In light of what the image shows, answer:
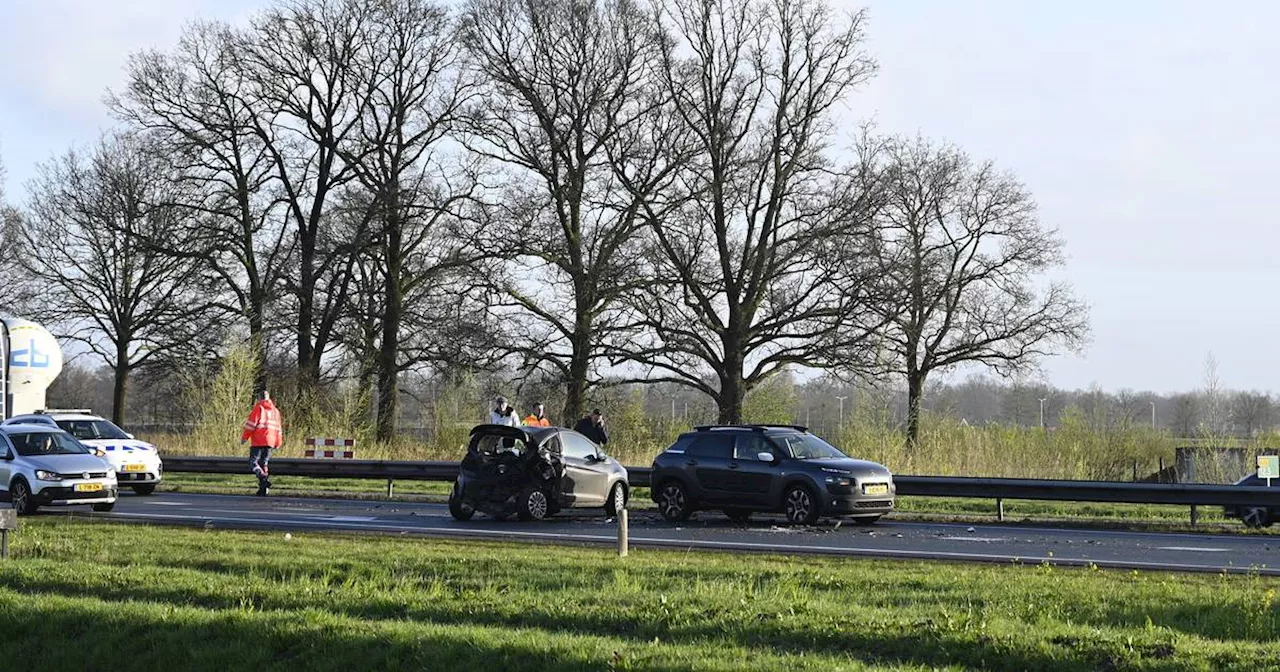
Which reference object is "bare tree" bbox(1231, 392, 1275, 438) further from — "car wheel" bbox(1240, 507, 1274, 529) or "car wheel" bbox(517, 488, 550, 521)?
"car wheel" bbox(517, 488, 550, 521)

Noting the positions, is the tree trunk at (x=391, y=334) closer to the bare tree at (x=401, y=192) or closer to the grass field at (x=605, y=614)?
the bare tree at (x=401, y=192)

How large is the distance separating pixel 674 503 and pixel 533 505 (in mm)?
2365

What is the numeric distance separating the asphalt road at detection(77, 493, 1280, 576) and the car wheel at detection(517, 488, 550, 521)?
0.21m

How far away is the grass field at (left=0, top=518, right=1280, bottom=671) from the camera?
972 cm

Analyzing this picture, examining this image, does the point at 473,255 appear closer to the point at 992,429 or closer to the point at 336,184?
the point at 336,184

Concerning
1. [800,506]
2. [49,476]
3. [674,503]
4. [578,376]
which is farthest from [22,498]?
[578,376]

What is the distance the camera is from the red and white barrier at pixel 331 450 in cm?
3918

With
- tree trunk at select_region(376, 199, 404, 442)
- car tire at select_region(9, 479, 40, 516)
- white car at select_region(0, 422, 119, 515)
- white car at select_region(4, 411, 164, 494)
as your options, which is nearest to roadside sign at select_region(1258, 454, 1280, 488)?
white car at select_region(0, 422, 119, 515)

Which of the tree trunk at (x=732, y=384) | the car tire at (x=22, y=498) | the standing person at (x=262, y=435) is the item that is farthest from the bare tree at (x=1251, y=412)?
the car tire at (x=22, y=498)

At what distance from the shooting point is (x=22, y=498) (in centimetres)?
2364

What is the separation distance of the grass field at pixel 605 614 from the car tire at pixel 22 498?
7.76m

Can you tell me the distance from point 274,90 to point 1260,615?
4423 cm

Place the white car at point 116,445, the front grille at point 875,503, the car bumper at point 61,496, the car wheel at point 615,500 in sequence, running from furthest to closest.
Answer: the white car at point 116,445, the car wheel at point 615,500, the car bumper at point 61,496, the front grille at point 875,503

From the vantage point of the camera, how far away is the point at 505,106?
45.9 meters
